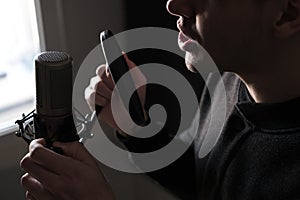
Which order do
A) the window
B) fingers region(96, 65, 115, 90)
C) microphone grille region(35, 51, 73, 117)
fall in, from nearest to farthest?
microphone grille region(35, 51, 73, 117) → fingers region(96, 65, 115, 90) → the window

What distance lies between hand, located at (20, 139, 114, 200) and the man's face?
23cm

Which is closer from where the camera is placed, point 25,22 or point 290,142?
point 290,142

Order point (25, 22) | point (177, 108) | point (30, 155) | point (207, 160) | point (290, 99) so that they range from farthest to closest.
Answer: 1. point (177, 108)
2. point (25, 22)
3. point (207, 160)
4. point (290, 99)
5. point (30, 155)

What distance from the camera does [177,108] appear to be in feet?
3.81

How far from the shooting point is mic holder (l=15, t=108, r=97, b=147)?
0.64 metres

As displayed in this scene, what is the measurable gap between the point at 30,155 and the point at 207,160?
359 millimetres

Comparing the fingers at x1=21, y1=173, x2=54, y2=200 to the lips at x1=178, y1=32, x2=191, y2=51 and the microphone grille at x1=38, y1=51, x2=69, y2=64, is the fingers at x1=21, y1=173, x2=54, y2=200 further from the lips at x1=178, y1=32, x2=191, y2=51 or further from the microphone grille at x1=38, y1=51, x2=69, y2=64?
the lips at x1=178, y1=32, x2=191, y2=51

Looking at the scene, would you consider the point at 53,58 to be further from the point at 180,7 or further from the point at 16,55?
the point at 16,55

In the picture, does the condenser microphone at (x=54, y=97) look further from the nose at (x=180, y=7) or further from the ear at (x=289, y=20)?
the ear at (x=289, y=20)

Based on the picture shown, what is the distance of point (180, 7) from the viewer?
2.29ft

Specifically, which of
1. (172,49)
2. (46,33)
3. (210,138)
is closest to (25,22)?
(46,33)

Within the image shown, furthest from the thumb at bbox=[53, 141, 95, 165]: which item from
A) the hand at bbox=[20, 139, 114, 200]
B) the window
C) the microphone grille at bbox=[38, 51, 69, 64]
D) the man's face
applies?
the window

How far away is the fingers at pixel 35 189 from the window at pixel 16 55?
0.43 metres

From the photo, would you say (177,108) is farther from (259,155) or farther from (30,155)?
(30,155)
